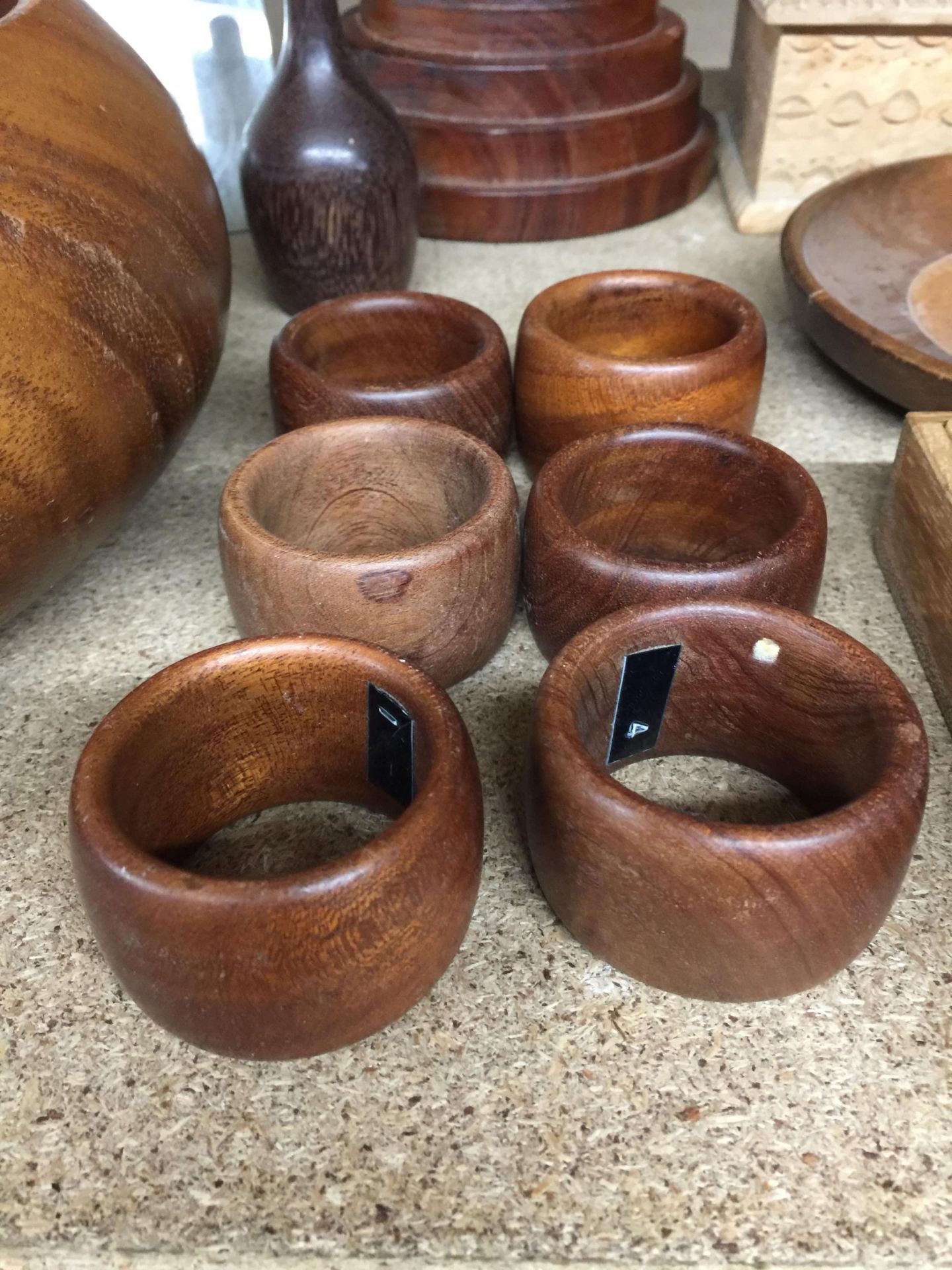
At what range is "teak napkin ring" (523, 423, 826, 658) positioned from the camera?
2.15 feet

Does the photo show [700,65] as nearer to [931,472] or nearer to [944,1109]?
[931,472]

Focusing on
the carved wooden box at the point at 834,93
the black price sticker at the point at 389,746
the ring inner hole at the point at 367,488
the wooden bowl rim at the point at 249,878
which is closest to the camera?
the wooden bowl rim at the point at 249,878

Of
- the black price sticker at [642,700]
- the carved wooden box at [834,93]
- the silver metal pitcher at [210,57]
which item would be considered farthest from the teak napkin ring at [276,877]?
the carved wooden box at [834,93]

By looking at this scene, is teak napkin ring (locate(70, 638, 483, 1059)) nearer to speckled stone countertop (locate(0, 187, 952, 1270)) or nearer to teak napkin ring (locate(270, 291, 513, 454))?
speckled stone countertop (locate(0, 187, 952, 1270))

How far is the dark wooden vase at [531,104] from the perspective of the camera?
4.11 feet

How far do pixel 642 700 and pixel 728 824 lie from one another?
157 mm

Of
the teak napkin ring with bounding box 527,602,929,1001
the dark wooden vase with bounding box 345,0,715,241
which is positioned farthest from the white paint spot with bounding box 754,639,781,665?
the dark wooden vase with bounding box 345,0,715,241

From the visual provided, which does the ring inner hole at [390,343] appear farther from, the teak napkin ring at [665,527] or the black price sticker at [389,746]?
the black price sticker at [389,746]

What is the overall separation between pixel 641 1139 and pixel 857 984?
0.15m

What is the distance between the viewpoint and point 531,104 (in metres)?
1.27

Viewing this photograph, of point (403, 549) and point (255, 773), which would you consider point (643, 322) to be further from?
point (255, 773)

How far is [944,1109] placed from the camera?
538 millimetres

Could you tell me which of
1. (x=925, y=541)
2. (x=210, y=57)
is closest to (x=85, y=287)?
(x=925, y=541)

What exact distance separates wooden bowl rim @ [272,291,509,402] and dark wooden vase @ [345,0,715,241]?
17.1 inches
